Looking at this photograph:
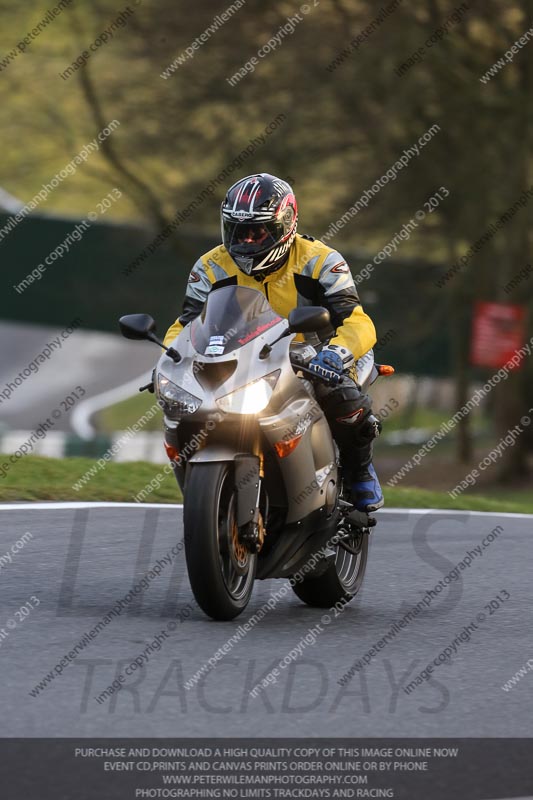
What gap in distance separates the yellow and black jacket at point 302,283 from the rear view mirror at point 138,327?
425 mm

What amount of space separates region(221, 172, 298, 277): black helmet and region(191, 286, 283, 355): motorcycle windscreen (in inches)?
9.9

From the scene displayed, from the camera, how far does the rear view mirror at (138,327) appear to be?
21.4ft

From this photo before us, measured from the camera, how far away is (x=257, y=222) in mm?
6711

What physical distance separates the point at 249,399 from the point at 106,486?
17.8 ft

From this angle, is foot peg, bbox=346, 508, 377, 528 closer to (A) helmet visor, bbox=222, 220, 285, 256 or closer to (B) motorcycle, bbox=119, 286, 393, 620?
(B) motorcycle, bbox=119, 286, 393, 620

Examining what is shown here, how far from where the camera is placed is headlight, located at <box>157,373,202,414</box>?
628cm

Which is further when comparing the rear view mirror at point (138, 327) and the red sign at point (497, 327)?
the red sign at point (497, 327)

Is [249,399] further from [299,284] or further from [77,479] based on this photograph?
[77,479]

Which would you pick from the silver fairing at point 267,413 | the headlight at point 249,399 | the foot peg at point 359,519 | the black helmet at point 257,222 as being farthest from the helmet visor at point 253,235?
the foot peg at point 359,519

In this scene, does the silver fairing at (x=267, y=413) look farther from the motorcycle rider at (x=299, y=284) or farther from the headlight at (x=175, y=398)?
the motorcycle rider at (x=299, y=284)

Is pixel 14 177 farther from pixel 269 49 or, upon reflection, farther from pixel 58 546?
pixel 58 546

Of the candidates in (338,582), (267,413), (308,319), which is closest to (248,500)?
(267,413)
